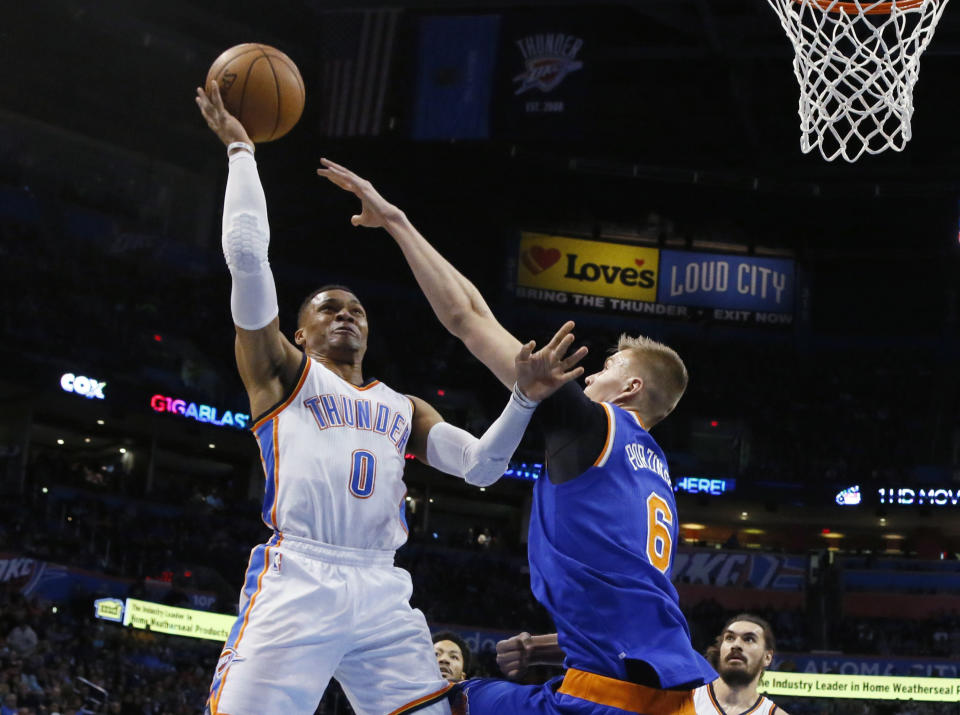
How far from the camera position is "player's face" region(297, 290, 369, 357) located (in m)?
4.55

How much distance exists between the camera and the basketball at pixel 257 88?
459 cm

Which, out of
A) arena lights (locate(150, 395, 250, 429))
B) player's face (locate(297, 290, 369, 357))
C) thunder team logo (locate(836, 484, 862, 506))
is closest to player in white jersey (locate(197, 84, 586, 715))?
player's face (locate(297, 290, 369, 357))

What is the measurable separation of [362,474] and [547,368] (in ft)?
3.18

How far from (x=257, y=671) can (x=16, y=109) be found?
77.4ft

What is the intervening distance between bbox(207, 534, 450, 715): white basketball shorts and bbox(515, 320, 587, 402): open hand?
98cm

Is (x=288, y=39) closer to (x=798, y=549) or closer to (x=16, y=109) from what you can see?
(x=16, y=109)

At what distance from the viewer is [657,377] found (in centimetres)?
407

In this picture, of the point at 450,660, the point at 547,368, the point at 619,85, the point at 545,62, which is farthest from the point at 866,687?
the point at 547,368

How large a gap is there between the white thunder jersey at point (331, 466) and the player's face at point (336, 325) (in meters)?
0.19

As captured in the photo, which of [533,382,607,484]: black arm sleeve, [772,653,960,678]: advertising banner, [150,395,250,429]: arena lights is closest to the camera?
[533,382,607,484]: black arm sleeve

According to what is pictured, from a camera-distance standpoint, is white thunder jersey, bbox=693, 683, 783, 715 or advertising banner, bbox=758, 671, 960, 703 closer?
white thunder jersey, bbox=693, 683, 783, 715

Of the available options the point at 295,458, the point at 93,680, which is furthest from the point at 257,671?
the point at 93,680

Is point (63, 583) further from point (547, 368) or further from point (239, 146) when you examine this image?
point (547, 368)

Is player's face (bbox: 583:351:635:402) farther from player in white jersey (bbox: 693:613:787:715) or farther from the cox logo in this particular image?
the cox logo
